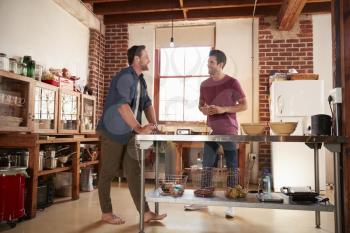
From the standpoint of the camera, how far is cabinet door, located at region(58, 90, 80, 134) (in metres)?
4.09

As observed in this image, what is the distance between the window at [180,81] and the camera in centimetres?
598

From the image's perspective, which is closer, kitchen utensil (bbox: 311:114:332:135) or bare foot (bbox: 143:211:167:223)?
kitchen utensil (bbox: 311:114:332:135)

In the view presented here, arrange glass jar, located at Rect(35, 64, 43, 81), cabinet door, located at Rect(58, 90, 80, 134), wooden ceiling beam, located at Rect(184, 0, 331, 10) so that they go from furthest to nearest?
wooden ceiling beam, located at Rect(184, 0, 331, 10)
cabinet door, located at Rect(58, 90, 80, 134)
glass jar, located at Rect(35, 64, 43, 81)

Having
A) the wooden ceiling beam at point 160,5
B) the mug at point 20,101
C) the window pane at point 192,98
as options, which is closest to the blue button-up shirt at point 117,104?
the mug at point 20,101

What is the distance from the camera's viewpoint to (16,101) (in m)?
3.37

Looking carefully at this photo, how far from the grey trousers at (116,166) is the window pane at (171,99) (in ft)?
10.6

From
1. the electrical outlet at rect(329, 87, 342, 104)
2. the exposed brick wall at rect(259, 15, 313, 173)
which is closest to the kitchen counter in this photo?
the electrical outlet at rect(329, 87, 342, 104)

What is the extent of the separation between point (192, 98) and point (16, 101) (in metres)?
3.32

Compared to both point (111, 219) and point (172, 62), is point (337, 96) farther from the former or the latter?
point (172, 62)

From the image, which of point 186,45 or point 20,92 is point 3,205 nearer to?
point 20,92

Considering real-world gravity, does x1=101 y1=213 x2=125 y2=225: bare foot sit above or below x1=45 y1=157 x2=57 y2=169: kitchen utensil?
below

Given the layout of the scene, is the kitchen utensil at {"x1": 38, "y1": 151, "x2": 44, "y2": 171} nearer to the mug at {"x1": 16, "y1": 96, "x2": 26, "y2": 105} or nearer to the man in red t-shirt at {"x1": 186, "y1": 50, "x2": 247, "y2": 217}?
the mug at {"x1": 16, "y1": 96, "x2": 26, "y2": 105}

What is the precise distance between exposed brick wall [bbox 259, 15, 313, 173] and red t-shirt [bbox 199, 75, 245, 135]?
2593mm

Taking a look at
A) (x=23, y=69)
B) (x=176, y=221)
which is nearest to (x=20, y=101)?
(x=23, y=69)
